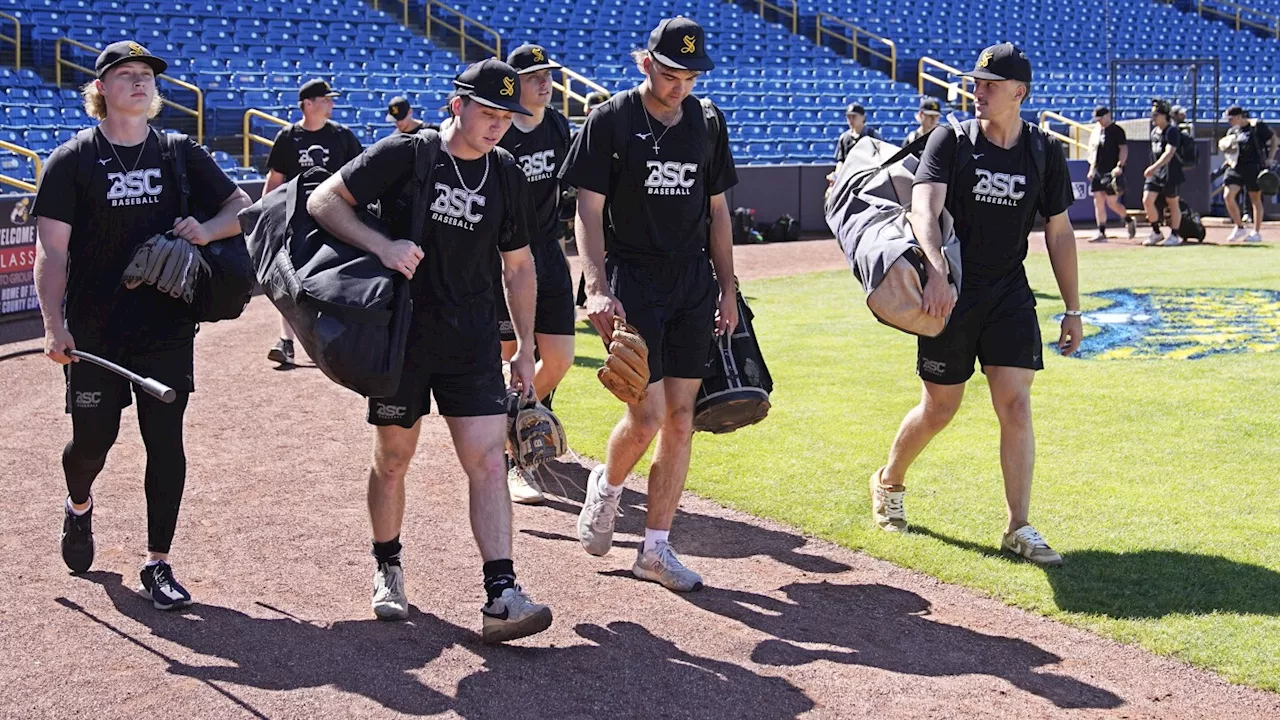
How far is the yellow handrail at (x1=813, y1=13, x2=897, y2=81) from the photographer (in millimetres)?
31938

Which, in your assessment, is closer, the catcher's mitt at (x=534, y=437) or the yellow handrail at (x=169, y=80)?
the catcher's mitt at (x=534, y=437)

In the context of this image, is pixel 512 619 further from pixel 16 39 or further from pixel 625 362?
pixel 16 39

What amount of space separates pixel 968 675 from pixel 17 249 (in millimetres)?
11590

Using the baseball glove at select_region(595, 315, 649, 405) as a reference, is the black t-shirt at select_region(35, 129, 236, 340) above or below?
above

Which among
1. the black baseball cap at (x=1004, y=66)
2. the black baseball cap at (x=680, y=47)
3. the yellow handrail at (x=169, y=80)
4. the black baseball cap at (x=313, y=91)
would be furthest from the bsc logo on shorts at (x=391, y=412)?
the yellow handrail at (x=169, y=80)

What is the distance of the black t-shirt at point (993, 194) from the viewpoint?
19.7ft

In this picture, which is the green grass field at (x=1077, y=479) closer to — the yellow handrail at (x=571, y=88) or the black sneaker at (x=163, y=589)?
the black sneaker at (x=163, y=589)

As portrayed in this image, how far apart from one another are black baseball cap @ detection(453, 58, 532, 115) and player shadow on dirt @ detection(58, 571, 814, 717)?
1.86 metres

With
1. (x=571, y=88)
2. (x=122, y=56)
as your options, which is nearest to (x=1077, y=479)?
(x=122, y=56)

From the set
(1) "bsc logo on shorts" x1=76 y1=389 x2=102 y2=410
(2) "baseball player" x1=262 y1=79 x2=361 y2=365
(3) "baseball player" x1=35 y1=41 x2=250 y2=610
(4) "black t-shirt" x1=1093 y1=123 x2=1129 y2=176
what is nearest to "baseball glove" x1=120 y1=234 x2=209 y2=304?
(3) "baseball player" x1=35 y1=41 x2=250 y2=610

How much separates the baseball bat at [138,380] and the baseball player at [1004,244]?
2990 mm

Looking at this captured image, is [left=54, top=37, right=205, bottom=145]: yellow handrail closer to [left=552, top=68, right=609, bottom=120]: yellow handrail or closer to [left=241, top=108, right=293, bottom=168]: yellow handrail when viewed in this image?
[left=241, top=108, right=293, bottom=168]: yellow handrail

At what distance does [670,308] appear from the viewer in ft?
18.9

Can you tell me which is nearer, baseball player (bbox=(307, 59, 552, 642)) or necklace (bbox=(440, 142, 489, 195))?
baseball player (bbox=(307, 59, 552, 642))
